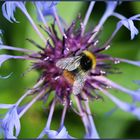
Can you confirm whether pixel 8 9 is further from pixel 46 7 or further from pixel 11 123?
pixel 11 123

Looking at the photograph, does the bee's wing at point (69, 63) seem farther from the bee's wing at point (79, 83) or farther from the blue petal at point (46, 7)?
the blue petal at point (46, 7)

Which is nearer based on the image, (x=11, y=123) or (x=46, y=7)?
(x=11, y=123)

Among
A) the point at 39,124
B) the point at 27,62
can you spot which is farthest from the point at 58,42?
the point at 39,124

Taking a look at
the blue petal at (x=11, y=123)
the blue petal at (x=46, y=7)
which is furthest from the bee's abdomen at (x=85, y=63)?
the blue petal at (x=11, y=123)

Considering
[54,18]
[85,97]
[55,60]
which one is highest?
[54,18]

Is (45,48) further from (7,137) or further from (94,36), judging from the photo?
(7,137)

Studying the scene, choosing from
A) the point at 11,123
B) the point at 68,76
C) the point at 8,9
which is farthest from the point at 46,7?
the point at 11,123

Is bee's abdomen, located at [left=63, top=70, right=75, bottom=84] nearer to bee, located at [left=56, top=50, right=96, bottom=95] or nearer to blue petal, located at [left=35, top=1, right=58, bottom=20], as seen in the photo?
bee, located at [left=56, top=50, right=96, bottom=95]

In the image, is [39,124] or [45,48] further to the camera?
[39,124]
